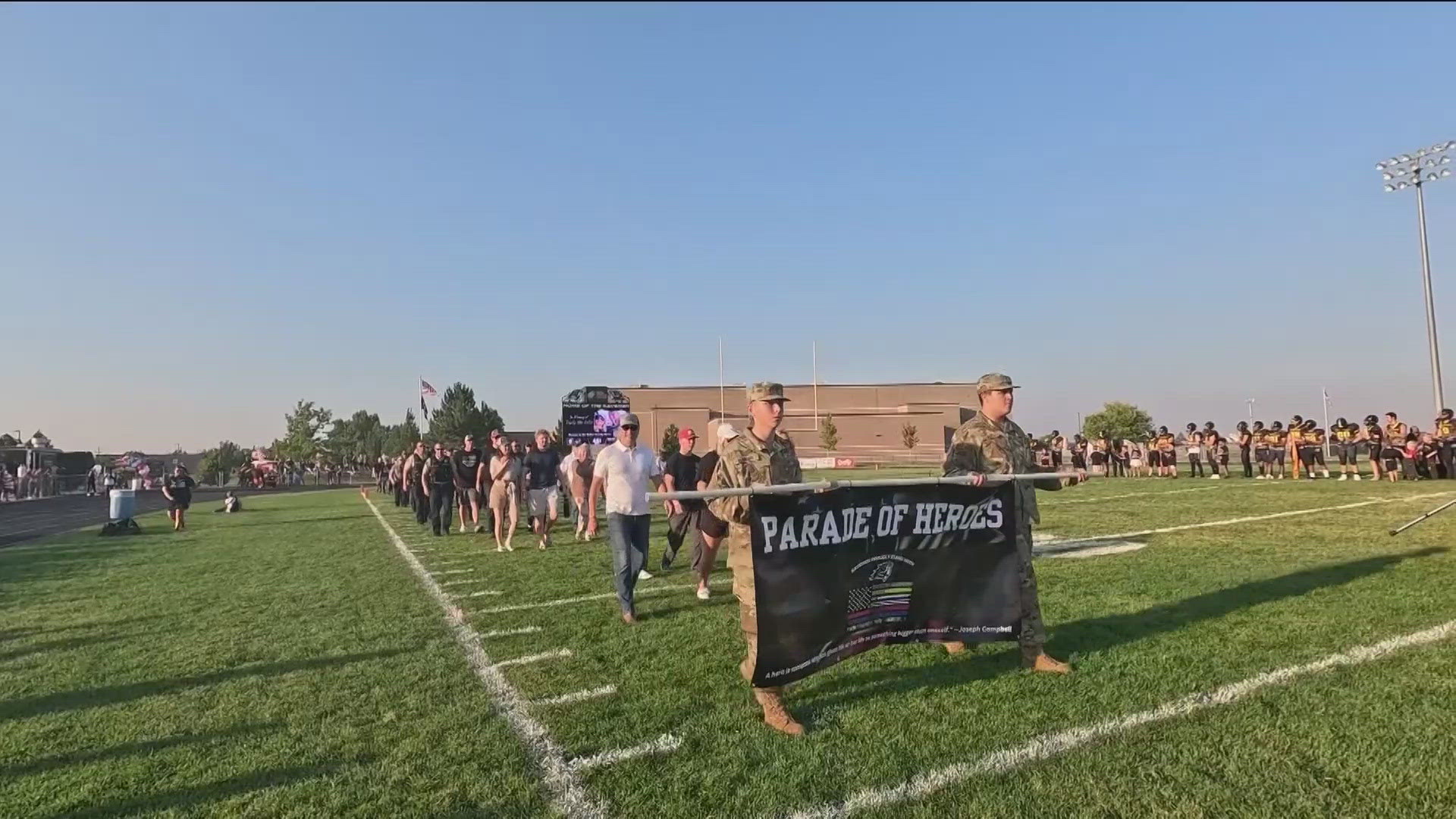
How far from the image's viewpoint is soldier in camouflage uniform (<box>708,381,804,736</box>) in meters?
4.26

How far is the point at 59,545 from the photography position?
1591 centimetres

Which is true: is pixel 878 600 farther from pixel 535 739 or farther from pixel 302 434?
pixel 302 434

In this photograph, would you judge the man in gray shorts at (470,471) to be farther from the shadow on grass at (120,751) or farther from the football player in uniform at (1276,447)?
the football player in uniform at (1276,447)

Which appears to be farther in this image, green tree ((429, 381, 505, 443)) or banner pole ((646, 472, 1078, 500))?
green tree ((429, 381, 505, 443))

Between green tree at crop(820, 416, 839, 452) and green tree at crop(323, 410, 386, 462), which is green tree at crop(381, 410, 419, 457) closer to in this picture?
green tree at crop(323, 410, 386, 462)

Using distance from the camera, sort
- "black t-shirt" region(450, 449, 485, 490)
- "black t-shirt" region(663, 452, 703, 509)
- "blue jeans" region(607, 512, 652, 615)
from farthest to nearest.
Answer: "black t-shirt" region(450, 449, 485, 490) → "black t-shirt" region(663, 452, 703, 509) → "blue jeans" region(607, 512, 652, 615)

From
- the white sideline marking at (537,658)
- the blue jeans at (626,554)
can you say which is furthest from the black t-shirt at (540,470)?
the white sideline marking at (537,658)

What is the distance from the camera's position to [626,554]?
702 cm

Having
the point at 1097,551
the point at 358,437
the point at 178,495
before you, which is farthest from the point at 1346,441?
the point at 358,437

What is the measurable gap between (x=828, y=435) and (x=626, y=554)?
231ft

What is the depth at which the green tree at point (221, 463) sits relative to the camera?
2014 inches

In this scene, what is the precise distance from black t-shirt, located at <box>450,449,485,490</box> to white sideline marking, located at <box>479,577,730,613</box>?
746cm

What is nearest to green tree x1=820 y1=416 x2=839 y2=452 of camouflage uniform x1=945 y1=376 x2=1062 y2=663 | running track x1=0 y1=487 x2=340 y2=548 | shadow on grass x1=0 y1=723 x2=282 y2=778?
running track x1=0 y1=487 x2=340 y2=548

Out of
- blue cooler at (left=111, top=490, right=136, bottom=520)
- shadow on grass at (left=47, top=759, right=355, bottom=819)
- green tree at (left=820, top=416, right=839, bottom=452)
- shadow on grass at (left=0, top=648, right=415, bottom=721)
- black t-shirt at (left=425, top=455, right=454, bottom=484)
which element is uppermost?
green tree at (left=820, top=416, right=839, bottom=452)
